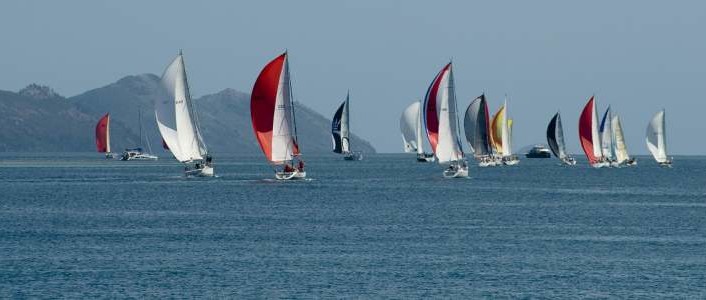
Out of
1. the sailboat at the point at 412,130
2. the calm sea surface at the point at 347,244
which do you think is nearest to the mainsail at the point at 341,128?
the sailboat at the point at 412,130

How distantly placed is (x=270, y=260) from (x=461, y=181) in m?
69.5

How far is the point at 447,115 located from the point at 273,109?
15375 millimetres

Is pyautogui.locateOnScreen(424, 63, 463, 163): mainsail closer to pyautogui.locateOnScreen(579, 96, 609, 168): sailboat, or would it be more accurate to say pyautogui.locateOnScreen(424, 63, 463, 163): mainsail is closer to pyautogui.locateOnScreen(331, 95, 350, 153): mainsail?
pyautogui.locateOnScreen(579, 96, 609, 168): sailboat

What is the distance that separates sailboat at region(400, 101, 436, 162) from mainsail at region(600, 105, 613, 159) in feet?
127

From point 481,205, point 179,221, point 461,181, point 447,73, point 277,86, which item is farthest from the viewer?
point 461,181

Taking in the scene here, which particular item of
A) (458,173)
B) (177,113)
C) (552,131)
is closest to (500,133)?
(552,131)

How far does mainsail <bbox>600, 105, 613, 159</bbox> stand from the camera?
477 feet

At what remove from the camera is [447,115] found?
331ft

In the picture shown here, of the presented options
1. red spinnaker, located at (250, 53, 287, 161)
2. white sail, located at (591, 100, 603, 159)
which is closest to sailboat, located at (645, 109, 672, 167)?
white sail, located at (591, 100, 603, 159)

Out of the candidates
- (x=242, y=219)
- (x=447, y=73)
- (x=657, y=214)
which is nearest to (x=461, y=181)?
(x=447, y=73)

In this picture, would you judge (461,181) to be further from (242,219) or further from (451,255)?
(451,255)

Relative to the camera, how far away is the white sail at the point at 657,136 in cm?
14975

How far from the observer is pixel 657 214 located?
75.3 meters

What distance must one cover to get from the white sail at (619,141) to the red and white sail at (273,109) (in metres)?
63.9
